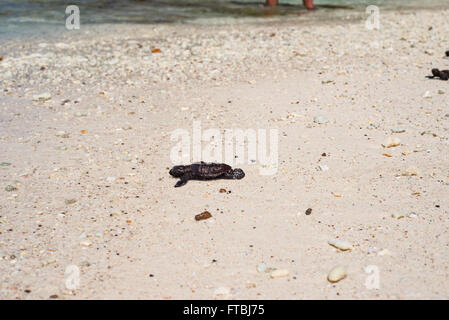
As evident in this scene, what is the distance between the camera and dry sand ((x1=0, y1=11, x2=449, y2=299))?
3760 mm

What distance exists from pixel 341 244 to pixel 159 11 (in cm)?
1200

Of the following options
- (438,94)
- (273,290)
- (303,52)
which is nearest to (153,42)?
(303,52)

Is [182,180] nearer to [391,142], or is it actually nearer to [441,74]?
[391,142]

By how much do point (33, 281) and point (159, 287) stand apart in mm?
855

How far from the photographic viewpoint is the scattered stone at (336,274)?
11.9 feet

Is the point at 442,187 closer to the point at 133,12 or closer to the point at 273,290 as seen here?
the point at 273,290

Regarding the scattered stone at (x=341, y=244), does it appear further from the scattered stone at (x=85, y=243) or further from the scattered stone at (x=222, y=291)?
the scattered stone at (x=85, y=243)

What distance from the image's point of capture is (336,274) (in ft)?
11.9

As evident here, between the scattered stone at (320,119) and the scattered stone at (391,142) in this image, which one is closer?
the scattered stone at (391,142)

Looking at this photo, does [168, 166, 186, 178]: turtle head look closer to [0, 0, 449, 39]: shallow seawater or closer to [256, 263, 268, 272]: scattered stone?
[256, 263, 268, 272]: scattered stone

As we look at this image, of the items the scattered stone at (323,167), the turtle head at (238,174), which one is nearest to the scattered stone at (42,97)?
the turtle head at (238,174)

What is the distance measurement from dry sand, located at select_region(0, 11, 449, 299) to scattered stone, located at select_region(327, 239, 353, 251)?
44 mm

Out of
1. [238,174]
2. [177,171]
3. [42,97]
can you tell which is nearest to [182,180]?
[177,171]

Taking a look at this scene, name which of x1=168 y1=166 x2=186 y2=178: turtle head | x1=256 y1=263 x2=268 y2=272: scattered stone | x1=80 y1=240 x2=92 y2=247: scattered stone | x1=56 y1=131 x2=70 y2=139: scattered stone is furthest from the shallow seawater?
x1=256 y1=263 x2=268 y2=272: scattered stone
